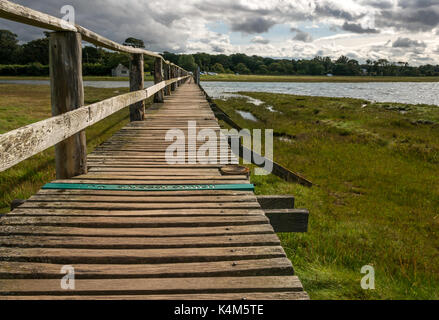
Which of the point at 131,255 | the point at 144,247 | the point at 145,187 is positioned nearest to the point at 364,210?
the point at 145,187

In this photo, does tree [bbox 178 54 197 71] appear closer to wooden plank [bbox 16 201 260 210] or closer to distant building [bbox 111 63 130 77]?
distant building [bbox 111 63 130 77]

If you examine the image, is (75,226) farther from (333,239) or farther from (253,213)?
(333,239)

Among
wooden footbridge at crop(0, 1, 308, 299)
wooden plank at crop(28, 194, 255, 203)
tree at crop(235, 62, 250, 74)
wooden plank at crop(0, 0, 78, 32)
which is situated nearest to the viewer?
wooden footbridge at crop(0, 1, 308, 299)

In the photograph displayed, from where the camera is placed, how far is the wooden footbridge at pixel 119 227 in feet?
5.66

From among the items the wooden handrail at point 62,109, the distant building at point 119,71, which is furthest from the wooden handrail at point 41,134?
the distant building at point 119,71

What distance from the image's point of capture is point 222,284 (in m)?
1.74

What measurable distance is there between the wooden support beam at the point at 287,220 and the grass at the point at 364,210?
707 mm

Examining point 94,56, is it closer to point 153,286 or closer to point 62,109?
point 62,109

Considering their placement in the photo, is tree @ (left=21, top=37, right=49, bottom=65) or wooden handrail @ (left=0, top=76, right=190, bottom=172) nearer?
wooden handrail @ (left=0, top=76, right=190, bottom=172)

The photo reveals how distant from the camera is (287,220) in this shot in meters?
3.04

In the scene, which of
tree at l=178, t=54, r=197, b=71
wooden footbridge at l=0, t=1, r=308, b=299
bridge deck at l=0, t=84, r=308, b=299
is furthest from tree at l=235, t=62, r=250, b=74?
bridge deck at l=0, t=84, r=308, b=299

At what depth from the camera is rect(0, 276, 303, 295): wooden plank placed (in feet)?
5.44

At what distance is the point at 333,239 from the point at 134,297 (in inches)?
154

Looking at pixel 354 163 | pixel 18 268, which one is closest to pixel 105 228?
pixel 18 268
